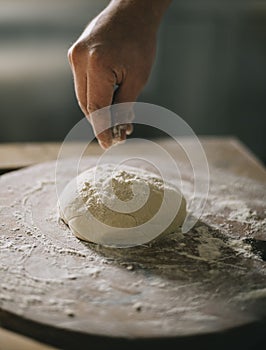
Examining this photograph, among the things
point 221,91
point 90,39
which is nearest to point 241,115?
point 221,91

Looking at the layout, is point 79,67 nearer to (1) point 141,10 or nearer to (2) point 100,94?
(2) point 100,94

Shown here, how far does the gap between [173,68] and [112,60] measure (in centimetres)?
176

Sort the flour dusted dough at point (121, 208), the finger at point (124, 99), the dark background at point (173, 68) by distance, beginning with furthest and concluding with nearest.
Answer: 1. the dark background at point (173, 68)
2. the finger at point (124, 99)
3. the flour dusted dough at point (121, 208)

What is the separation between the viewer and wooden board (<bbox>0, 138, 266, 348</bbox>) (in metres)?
0.92

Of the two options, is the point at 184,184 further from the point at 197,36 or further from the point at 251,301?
the point at 197,36

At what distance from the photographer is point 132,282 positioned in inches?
41.6

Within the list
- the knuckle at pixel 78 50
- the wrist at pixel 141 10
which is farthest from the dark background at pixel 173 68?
the knuckle at pixel 78 50

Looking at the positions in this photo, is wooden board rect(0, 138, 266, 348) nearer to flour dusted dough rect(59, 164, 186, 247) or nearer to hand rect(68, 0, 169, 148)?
flour dusted dough rect(59, 164, 186, 247)

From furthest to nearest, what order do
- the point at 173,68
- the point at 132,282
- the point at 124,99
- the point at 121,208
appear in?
the point at 173,68 < the point at 124,99 < the point at 121,208 < the point at 132,282

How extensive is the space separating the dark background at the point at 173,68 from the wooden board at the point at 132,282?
1468 mm

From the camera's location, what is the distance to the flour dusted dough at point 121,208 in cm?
122

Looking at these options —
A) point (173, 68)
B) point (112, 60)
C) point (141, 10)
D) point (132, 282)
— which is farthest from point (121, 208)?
point (173, 68)

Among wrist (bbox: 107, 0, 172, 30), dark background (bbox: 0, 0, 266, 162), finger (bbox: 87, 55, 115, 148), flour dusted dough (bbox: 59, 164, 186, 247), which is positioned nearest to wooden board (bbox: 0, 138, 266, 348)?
flour dusted dough (bbox: 59, 164, 186, 247)

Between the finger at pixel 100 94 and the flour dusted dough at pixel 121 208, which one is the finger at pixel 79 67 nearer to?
the finger at pixel 100 94
